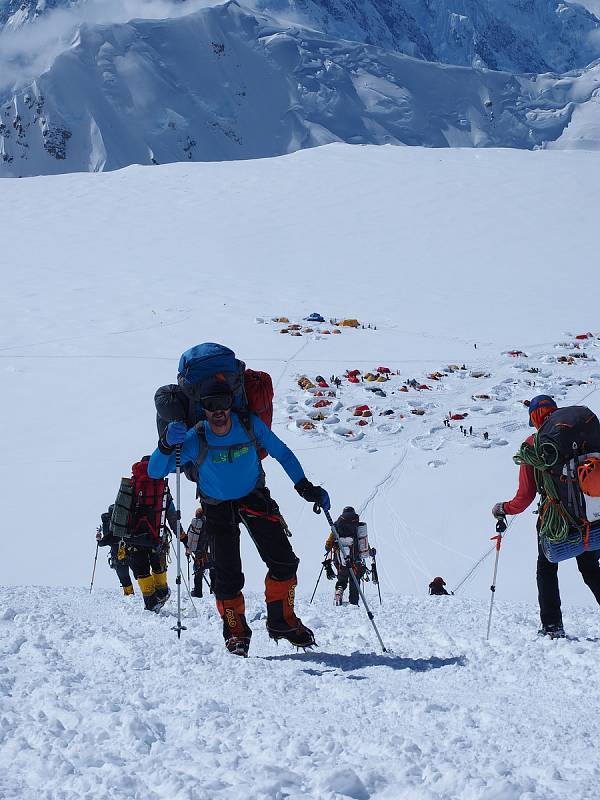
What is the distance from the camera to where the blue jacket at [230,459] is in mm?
4824

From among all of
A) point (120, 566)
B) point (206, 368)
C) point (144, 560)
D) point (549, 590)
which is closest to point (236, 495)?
point (206, 368)

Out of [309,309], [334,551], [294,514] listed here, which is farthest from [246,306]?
[334,551]

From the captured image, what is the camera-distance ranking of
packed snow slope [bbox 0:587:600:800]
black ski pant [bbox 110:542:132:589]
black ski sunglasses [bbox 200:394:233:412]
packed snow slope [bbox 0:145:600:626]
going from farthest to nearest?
packed snow slope [bbox 0:145:600:626]
black ski pant [bbox 110:542:132:589]
black ski sunglasses [bbox 200:394:233:412]
packed snow slope [bbox 0:587:600:800]

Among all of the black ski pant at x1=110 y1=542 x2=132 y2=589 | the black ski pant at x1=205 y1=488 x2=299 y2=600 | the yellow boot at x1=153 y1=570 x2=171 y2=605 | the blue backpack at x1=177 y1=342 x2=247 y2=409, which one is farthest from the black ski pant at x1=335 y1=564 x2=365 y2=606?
the blue backpack at x1=177 y1=342 x2=247 y2=409

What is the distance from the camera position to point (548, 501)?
5.14 meters

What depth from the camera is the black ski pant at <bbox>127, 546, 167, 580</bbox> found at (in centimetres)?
Answer: 712

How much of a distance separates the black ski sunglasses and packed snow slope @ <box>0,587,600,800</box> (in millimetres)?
1445

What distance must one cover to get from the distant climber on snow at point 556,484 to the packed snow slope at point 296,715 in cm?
39

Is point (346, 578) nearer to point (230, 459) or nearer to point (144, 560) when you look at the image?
point (144, 560)

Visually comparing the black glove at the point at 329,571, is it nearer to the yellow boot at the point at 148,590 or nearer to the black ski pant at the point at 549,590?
the yellow boot at the point at 148,590

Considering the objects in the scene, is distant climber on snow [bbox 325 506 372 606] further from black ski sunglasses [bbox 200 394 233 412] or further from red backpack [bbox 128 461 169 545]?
black ski sunglasses [bbox 200 394 233 412]

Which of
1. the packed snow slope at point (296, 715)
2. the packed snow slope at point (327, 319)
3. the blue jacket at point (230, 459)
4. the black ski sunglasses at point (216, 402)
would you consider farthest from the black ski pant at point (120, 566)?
the packed snow slope at point (327, 319)

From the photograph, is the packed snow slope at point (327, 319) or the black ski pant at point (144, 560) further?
the packed snow slope at point (327, 319)

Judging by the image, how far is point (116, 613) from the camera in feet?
22.7
